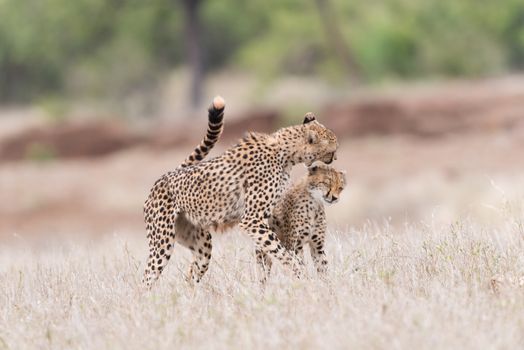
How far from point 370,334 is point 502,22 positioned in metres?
27.9

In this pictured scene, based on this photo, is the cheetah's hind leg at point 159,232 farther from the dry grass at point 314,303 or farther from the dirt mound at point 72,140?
the dirt mound at point 72,140

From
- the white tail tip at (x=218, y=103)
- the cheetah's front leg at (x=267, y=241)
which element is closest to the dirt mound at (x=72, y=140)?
the white tail tip at (x=218, y=103)

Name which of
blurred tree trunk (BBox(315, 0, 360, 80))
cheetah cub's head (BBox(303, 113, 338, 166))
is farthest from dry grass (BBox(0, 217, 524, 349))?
blurred tree trunk (BBox(315, 0, 360, 80))

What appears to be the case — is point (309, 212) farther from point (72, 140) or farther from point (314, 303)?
point (72, 140)

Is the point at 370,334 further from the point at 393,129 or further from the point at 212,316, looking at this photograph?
the point at 393,129

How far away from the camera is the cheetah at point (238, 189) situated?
22.8 ft

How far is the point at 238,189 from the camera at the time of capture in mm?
7059

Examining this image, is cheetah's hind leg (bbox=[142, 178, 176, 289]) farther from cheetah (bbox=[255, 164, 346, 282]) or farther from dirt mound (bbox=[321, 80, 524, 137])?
dirt mound (bbox=[321, 80, 524, 137])

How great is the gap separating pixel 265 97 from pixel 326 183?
21604 millimetres

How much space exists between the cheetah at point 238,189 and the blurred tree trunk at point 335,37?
2336 cm

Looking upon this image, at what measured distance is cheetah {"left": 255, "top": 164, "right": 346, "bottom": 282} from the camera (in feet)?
23.8

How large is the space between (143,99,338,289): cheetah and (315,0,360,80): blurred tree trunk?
2336cm

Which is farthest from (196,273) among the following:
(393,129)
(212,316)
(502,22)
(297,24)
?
(502,22)

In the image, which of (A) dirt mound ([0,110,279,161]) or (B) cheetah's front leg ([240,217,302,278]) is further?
(A) dirt mound ([0,110,279,161])
